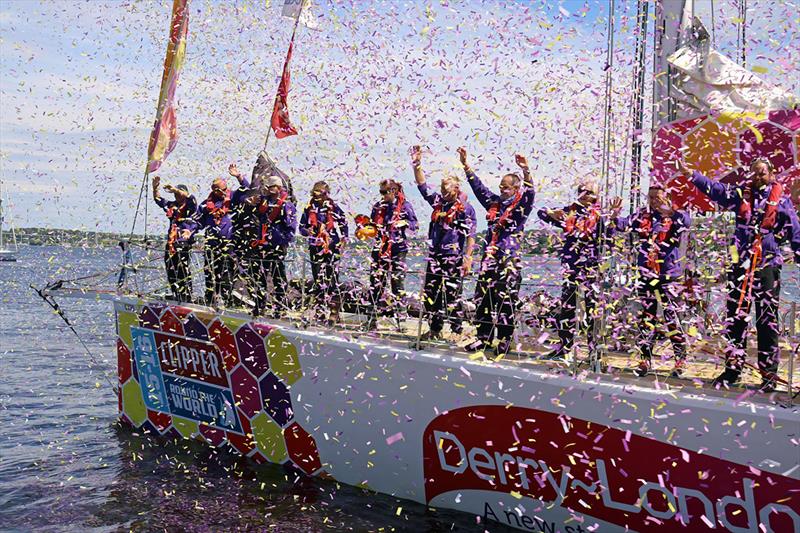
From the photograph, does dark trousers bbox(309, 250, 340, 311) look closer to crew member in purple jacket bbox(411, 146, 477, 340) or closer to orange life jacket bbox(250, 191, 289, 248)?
orange life jacket bbox(250, 191, 289, 248)

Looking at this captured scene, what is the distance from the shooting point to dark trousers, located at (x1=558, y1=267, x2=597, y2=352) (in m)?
6.84

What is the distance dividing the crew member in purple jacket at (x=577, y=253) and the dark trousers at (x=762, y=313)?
3.84ft

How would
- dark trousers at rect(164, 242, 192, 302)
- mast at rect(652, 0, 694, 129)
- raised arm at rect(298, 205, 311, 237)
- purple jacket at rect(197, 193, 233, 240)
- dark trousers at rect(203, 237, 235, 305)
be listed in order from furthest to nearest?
dark trousers at rect(164, 242, 192, 302) < purple jacket at rect(197, 193, 233, 240) < dark trousers at rect(203, 237, 235, 305) < raised arm at rect(298, 205, 311, 237) < mast at rect(652, 0, 694, 129)

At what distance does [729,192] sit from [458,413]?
2.92 m

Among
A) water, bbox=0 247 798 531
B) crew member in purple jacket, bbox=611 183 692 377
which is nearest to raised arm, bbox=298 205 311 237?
water, bbox=0 247 798 531

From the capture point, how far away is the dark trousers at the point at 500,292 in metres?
7.33

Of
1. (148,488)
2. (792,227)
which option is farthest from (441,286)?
(148,488)

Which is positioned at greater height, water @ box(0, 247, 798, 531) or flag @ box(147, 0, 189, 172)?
flag @ box(147, 0, 189, 172)

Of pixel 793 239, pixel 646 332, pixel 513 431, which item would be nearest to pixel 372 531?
pixel 513 431

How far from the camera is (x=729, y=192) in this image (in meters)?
6.28

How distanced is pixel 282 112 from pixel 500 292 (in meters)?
4.03

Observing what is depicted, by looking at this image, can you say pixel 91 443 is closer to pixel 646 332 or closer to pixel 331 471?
pixel 331 471

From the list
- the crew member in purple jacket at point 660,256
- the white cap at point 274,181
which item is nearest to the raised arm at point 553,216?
the crew member in purple jacket at point 660,256

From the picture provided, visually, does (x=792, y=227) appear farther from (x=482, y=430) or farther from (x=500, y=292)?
(x=482, y=430)
